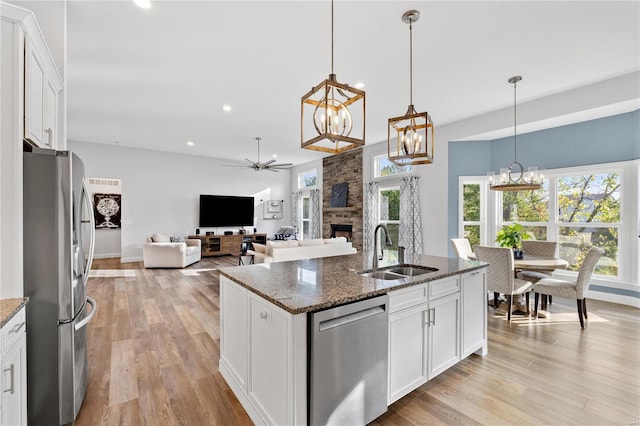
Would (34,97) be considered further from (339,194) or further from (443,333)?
(339,194)

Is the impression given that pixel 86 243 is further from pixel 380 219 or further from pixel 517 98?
pixel 380 219

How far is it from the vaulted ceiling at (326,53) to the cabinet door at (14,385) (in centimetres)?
260

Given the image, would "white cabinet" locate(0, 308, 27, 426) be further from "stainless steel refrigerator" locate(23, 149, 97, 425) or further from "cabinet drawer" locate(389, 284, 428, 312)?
"cabinet drawer" locate(389, 284, 428, 312)

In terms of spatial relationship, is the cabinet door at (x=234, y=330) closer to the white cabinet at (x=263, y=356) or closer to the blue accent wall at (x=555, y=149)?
the white cabinet at (x=263, y=356)

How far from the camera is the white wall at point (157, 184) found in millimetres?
7387

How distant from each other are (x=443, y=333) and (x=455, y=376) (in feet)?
1.48

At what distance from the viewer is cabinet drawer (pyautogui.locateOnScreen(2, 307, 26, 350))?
48.3 inches

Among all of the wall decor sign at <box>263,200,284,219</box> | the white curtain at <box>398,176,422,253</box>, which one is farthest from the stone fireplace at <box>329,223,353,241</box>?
the wall decor sign at <box>263,200,284,219</box>

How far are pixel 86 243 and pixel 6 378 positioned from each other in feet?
3.08

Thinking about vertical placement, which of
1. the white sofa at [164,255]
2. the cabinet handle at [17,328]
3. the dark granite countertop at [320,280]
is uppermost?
the dark granite countertop at [320,280]

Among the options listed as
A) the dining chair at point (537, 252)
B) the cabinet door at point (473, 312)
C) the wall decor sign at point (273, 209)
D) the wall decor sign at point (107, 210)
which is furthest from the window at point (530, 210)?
the wall decor sign at point (107, 210)

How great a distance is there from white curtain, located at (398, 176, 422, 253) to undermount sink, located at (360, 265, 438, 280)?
3631mm

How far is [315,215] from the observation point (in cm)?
896

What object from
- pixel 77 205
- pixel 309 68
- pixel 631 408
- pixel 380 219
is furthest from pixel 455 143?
pixel 77 205
